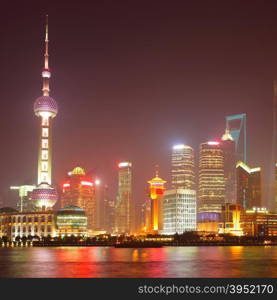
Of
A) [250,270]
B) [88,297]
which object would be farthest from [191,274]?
[88,297]

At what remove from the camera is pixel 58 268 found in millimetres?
86312

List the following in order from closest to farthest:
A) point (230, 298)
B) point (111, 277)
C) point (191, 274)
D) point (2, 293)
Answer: point (230, 298) → point (2, 293) → point (111, 277) → point (191, 274)

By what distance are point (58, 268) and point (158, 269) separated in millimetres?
14429

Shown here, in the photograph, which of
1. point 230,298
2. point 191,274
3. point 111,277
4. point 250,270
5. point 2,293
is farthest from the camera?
point 250,270

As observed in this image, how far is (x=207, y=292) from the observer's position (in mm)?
48781

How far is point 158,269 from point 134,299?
35.2 metres

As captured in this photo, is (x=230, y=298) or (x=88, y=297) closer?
(x=230, y=298)

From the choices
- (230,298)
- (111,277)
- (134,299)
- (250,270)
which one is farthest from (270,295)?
(250,270)

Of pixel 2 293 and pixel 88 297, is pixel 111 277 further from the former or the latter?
pixel 2 293

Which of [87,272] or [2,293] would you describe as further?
[87,272]

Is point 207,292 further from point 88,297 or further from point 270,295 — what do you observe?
point 88,297

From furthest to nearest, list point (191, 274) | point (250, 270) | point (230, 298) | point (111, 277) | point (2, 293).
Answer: point (250, 270) → point (191, 274) → point (111, 277) → point (2, 293) → point (230, 298)

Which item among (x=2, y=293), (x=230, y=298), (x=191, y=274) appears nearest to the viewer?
(x=230, y=298)

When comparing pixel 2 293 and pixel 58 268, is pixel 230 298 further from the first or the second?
pixel 58 268
